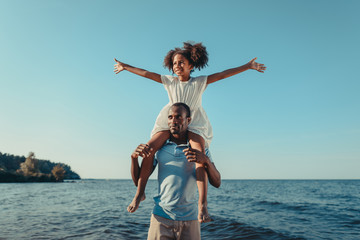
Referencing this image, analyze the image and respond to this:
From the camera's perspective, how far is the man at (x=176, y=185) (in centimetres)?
249

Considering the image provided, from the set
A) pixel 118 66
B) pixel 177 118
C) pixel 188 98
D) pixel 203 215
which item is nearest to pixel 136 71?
pixel 118 66

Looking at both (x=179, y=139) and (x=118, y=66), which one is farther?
(x=118, y=66)

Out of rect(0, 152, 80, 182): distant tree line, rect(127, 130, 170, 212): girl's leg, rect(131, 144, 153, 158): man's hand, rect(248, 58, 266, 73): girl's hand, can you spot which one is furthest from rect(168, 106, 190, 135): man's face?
rect(0, 152, 80, 182): distant tree line

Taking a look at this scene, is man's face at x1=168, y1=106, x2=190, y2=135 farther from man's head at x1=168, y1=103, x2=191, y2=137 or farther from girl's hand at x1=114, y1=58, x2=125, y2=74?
girl's hand at x1=114, y1=58, x2=125, y2=74

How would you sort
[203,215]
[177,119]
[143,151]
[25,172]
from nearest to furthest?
[143,151], [203,215], [177,119], [25,172]

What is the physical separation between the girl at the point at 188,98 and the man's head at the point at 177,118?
0.17 meters

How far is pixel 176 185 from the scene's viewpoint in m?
2.54

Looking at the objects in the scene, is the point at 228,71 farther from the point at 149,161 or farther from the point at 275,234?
the point at 275,234

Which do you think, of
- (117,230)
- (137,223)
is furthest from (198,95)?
(137,223)

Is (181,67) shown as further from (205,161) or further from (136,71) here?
(205,161)

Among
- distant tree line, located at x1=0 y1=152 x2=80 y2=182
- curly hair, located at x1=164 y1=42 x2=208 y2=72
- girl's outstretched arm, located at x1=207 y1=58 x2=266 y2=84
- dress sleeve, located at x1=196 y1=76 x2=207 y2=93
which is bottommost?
distant tree line, located at x1=0 y1=152 x2=80 y2=182

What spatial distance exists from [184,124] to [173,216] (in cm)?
91

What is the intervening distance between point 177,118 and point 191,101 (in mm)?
477

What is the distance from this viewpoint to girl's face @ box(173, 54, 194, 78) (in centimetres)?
319
